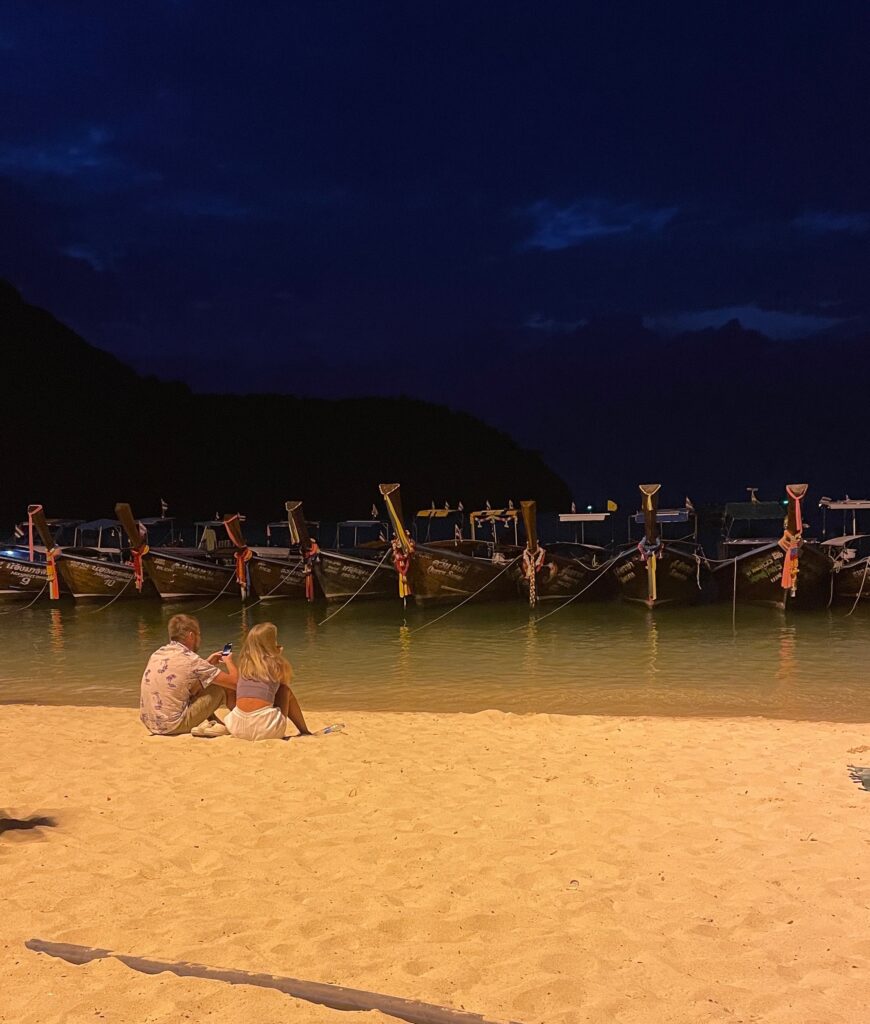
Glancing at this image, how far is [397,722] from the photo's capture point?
327 inches

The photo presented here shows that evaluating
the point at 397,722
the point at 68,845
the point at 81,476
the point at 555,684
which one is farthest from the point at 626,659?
the point at 81,476

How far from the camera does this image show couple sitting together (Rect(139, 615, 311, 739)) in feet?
23.0

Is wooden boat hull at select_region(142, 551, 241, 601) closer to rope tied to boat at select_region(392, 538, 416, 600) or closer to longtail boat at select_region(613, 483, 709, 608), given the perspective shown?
rope tied to boat at select_region(392, 538, 416, 600)

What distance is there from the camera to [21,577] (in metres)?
26.9

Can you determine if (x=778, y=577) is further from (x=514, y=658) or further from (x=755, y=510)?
(x=755, y=510)

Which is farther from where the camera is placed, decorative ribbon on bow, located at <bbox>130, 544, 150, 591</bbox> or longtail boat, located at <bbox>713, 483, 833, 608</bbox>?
decorative ribbon on bow, located at <bbox>130, 544, 150, 591</bbox>

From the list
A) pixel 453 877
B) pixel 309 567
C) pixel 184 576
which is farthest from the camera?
pixel 184 576

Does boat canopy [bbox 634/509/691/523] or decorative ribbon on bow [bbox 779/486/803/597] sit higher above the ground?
boat canopy [bbox 634/509/691/523]

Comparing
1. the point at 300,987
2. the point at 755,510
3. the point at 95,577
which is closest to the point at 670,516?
the point at 755,510

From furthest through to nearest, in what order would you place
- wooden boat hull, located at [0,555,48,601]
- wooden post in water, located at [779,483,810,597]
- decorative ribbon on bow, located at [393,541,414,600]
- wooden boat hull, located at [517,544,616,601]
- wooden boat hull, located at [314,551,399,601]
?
1. wooden boat hull, located at [0,555,48,601]
2. wooden boat hull, located at [314,551,399,601]
3. wooden boat hull, located at [517,544,616,601]
4. decorative ribbon on bow, located at [393,541,414,600]
5. wooden post in water, located at [779,483,810,597]

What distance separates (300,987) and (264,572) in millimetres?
22118

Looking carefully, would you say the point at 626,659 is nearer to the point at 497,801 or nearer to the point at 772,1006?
the point at 497,801

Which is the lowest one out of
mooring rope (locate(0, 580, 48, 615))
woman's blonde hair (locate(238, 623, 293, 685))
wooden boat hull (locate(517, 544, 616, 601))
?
mooring rope (locate(0, 580, 48, 615))

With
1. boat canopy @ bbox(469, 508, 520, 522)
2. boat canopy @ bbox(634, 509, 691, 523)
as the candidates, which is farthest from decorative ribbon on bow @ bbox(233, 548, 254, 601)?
boat canopy @ bbox(634, 509, 691, 523)
